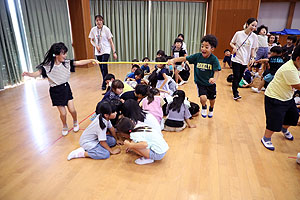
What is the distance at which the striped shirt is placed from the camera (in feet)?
7.81

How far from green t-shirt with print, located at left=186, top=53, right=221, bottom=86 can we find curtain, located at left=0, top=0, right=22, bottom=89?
13.4 ft

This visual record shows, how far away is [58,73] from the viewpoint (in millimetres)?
2418

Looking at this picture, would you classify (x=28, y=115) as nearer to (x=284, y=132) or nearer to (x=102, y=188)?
(x=102, y=188)

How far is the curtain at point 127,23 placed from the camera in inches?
283

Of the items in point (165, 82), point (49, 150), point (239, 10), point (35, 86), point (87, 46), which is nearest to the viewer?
point (49, 150)

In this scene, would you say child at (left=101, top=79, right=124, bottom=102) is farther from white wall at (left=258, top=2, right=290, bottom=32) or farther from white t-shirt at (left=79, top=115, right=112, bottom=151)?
white wall at (left=258, top=2, right=290, bottom=32)

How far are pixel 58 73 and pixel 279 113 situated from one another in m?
2.46

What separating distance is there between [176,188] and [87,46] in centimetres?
606

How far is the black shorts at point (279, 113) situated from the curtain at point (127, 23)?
617 cm

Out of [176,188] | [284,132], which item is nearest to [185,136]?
[176,188]

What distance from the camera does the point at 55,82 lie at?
2.42 metres

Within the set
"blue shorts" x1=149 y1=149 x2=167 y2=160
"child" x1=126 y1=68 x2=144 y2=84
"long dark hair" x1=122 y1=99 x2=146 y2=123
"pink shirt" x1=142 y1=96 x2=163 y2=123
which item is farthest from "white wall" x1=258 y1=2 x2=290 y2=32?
"blue shorts" x1=149 y1=149 x2=167 y2=160

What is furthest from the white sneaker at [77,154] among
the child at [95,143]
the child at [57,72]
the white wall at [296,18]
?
the white wall at [296,18]

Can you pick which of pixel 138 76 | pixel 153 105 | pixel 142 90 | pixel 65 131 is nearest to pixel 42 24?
pixel 138 76
